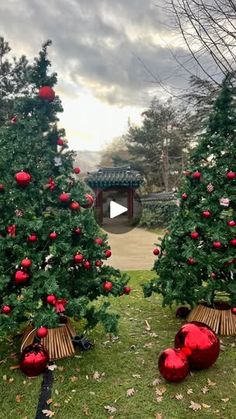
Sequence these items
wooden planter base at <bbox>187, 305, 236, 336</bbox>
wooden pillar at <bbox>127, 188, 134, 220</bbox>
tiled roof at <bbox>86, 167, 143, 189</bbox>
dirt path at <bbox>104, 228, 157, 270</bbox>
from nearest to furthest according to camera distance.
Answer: wooden planter base at <bbox>187, 305, 236, 336</bbox> < dirt path at <bbox>104, 228, 157, 270</bbox> < wooden pillar at <bbox>127, 188, 134, 220</bbox> < tiled roof at <bbox>86, 167, 143, 189</bbox>

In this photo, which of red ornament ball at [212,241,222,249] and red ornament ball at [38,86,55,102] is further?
red ornament ball at [212,241,222,249]

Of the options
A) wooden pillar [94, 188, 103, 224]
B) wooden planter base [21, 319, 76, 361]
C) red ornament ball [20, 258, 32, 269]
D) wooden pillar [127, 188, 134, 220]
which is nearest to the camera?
red ornament ball [20, 258, 32, 269]

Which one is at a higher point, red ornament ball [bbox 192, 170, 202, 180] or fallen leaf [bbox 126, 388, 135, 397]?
red ornament ball [bbox 192, 170, 202, 180]

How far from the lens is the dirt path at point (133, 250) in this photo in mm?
9599

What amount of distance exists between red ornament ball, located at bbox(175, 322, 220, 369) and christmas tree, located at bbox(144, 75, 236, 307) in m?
0.72

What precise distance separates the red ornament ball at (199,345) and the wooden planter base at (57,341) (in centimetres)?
130

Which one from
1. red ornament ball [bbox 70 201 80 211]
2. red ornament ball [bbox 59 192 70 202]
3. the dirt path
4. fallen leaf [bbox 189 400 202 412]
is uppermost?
red ornament ball [bbox 59 192 70 202]

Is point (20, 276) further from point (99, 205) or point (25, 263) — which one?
point (99, 205)

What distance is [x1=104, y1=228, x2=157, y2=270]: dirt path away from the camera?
960 centimetres

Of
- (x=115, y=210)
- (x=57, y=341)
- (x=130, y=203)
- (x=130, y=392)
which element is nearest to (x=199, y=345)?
(x=130, y=392)

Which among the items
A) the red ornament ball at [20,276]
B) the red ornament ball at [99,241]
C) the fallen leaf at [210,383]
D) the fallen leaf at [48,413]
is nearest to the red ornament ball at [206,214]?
the red ornament ball at [99,241]

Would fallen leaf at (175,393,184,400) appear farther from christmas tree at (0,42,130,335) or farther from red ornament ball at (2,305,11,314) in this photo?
red ornament ball at (2,305,11,314)

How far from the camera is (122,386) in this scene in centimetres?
360

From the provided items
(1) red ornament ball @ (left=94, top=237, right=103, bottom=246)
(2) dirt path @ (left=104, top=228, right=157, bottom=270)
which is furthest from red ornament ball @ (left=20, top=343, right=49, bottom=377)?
(2) dirt path @ (left=104, top=228, right=157, bottom=270)
